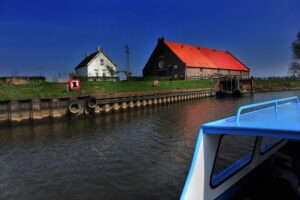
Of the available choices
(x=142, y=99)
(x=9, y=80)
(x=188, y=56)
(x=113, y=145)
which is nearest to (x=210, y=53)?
(x=188, y=56)

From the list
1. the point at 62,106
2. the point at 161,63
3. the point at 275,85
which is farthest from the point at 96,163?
the point at 275,85

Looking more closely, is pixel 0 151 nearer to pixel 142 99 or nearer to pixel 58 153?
pixel 58 153

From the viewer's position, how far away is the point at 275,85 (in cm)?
6638

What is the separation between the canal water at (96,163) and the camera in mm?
6930

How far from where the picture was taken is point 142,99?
94.1ft

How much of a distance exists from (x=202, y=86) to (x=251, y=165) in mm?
40708

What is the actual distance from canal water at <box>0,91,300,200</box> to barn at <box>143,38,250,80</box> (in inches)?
1382

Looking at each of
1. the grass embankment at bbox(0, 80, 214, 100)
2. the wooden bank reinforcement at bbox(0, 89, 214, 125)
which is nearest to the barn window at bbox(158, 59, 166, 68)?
the grass embankment at bbox(0, 80, 214, 100)

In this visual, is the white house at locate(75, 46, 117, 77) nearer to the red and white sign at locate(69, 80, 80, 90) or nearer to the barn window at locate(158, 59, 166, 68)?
the barn window at locate(158, 59, 166, 68)

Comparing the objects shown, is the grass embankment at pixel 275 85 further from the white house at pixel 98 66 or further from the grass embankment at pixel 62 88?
the white house at pixel 98 66

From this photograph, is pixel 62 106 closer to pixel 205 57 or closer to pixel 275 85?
pixel 205 57

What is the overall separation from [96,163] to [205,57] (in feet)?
173

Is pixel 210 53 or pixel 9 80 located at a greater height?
pixel 210 53

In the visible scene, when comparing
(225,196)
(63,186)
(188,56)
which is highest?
(188,56)
